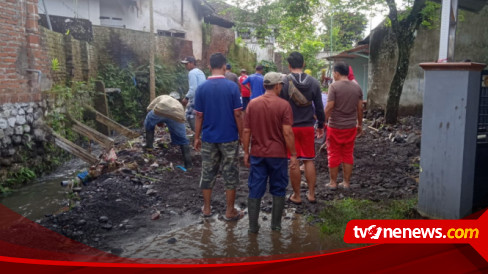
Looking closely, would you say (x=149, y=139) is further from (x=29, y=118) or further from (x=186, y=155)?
(x=29, y=118)

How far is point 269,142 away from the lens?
3.84 metres

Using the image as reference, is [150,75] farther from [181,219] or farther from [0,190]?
[181,219]

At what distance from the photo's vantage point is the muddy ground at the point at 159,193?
13.4 feet

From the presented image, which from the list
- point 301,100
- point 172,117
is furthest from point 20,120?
point 301,100

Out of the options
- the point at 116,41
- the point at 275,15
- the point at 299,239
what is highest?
the point at 275,15

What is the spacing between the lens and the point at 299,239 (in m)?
3.84

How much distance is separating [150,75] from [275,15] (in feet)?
40.9

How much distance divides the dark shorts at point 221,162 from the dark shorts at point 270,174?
44cm

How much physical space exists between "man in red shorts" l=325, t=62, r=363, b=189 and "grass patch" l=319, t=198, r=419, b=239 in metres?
0.68

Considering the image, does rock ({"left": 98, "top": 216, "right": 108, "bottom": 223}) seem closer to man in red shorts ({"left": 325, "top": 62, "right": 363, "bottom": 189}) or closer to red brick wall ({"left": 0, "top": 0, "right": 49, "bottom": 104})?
red brick wall ({"left": 0, "top": 0, "right": 49, "bottom": 104})

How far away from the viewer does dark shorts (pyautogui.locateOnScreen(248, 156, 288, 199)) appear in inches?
152

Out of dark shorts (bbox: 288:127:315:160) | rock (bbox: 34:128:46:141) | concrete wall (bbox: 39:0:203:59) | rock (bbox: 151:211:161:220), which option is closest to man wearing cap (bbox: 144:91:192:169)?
rock (bbox: 34:128:46:141)

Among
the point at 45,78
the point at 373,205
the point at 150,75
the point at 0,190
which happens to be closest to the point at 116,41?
the point at 150,75

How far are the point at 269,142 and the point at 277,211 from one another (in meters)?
0.71
